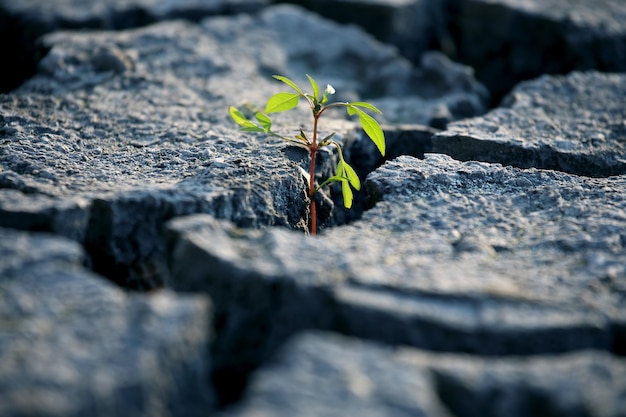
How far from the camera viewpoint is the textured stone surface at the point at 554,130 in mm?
1702

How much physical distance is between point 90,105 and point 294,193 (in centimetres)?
72

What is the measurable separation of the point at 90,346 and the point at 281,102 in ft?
2.47

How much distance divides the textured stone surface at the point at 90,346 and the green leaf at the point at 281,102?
57 centimetres

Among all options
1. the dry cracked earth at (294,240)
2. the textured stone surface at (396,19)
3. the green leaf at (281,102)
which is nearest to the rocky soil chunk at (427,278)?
the dry cracked earth at (294,240)

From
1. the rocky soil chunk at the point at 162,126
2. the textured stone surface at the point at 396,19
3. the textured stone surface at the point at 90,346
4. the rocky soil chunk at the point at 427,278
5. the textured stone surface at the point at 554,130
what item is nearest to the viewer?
the textured stone surface at the point at 90,346

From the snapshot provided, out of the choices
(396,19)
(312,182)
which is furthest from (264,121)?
(396,19)

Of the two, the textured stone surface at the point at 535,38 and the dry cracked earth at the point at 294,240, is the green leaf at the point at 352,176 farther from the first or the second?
the textured stone surface at the point at 535,38

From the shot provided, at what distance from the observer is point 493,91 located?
253cm

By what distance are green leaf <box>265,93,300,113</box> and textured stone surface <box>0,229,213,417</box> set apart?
0.57 meters

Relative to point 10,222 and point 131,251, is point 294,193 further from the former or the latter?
point 10,222

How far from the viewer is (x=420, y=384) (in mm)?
895

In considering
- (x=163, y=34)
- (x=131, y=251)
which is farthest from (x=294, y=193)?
(x=163, y=34)

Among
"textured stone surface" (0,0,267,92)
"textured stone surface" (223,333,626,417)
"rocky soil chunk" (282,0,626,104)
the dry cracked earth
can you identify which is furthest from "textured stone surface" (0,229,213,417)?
"rocky soil chunk" (282,0,626,104)

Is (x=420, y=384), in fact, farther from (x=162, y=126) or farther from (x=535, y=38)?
(x=535, y=38)
